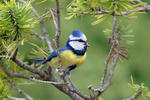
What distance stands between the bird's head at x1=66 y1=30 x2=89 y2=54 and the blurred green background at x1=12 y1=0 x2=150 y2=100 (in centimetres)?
134

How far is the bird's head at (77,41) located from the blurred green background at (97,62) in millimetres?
1343

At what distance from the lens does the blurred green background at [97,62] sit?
2.92 meters

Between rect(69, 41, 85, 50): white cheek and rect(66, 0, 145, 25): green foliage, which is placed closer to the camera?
rect(66, 0, 145, 25): green foliage

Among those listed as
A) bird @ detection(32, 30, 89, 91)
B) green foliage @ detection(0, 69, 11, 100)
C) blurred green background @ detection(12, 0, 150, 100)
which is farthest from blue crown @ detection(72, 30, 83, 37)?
blurred green background @ detection(12, 0, 150, 100)

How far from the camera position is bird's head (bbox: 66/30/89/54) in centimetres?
127

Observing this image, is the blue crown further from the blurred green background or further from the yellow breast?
the blurred green background

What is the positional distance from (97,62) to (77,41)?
169 centimetres

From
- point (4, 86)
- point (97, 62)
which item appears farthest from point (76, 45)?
point (97, 62)

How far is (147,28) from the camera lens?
132 inches

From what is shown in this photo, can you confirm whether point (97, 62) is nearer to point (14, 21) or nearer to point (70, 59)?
point (70, 59)

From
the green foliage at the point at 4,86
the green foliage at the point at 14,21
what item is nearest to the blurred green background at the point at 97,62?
the green foliage at the point at 4,86

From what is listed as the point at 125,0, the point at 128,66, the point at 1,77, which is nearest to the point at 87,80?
the point at 128,66

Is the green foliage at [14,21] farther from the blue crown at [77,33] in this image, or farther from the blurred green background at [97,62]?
the blurred green background at [97,62]

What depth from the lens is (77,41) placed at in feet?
4.33
